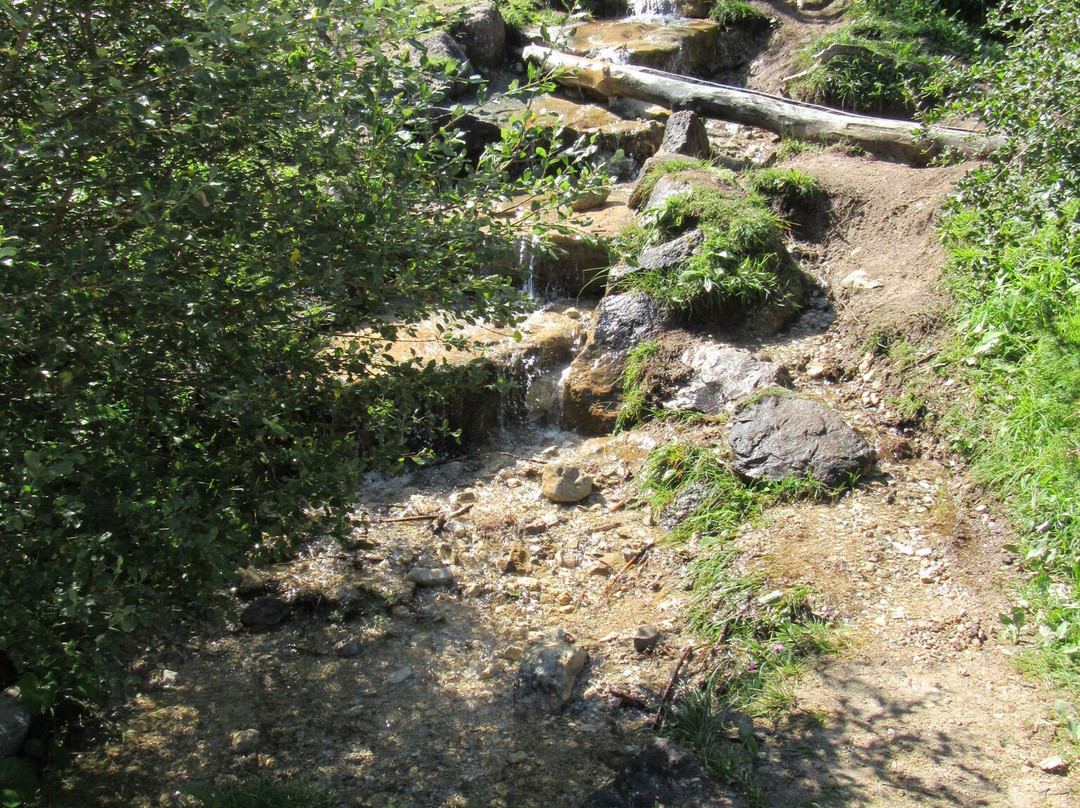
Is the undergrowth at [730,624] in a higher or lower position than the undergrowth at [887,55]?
lower

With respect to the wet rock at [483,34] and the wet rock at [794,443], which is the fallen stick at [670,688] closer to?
the wet rock at [794,443]

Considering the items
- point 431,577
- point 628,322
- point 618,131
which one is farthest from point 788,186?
point 431,577

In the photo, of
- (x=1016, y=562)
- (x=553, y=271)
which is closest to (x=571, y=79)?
(x=553, y=271)

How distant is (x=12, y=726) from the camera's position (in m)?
3.70

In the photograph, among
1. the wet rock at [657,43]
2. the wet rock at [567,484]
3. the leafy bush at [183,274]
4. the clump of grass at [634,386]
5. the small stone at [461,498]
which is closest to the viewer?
the leafy bush at [183,274]

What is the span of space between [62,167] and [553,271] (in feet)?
17.5

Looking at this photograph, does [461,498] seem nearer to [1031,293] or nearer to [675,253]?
[675,253]

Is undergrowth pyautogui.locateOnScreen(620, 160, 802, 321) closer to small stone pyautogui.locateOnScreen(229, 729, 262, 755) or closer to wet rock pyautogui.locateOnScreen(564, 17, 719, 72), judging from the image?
small stone pyautogui.locateOnScreen(229, 729, 262, 755)

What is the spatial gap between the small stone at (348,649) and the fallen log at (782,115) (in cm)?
401

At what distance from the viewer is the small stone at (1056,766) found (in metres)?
3.37

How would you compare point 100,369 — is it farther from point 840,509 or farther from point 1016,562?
point 1016,562

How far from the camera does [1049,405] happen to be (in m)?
4.65

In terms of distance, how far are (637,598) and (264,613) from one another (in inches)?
78.4

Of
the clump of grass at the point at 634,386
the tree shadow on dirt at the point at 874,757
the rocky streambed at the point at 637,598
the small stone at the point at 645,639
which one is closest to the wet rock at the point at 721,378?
the rocky streambed at the point at 637,598
